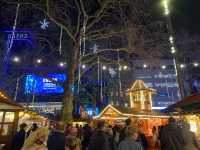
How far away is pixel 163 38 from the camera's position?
1479 centimetres

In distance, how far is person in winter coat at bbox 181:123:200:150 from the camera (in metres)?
5.04

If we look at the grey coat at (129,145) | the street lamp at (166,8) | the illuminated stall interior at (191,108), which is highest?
the street lamp at (166,8)

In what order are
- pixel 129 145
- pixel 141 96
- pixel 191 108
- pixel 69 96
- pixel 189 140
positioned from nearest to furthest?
1. pixel 129 145
2. pixel 189 140
3. pixel 191 108
4. pixel 69 96
5. pixel 141 96

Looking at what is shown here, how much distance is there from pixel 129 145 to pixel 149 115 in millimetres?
11768

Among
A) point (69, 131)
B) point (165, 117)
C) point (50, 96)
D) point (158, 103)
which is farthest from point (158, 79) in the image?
point (69, 131)

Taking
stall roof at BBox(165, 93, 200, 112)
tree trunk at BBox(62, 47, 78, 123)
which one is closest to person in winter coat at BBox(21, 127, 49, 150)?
stall roof at BBox(165, 93, 200, 112)

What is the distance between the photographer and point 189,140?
5.09 m

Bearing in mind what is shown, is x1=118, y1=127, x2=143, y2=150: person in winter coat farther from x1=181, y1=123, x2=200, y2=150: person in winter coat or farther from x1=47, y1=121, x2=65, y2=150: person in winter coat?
x1=181, y1=123, x2=200, y2=150: person in winter coat

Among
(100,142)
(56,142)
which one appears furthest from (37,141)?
(100,142)

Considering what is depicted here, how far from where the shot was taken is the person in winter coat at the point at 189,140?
199 inches

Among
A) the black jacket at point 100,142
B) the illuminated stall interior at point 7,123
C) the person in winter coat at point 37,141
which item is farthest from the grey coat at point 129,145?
the illuminated stall interior at point 7,123

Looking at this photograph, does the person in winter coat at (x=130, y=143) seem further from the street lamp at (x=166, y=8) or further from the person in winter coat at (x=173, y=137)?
the street lamp at (x=166, y=8)

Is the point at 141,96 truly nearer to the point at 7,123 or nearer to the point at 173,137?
the point at 7,123

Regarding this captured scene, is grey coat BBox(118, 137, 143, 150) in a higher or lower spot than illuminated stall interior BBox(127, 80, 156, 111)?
lower
